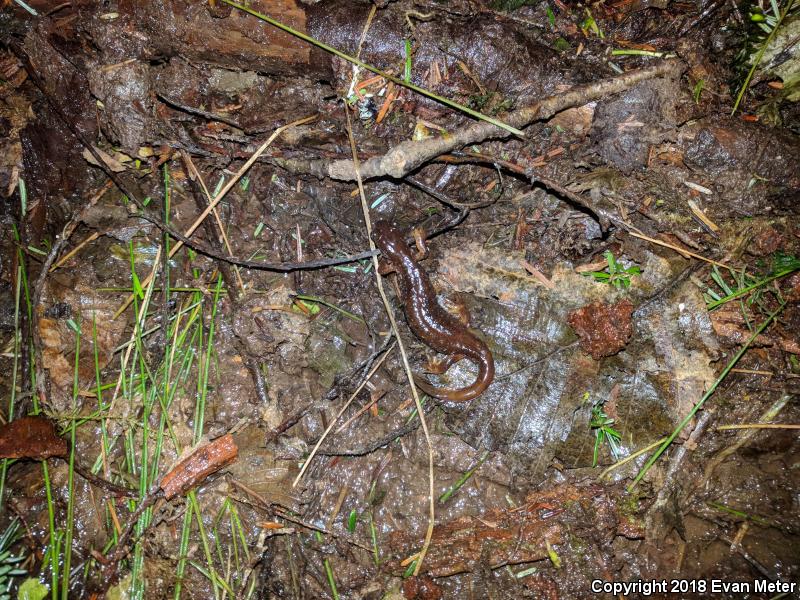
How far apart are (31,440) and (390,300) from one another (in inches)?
128

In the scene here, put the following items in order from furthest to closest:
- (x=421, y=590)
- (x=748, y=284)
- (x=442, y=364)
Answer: (x=442, y=364), (x=748, y=284), (x=421, y=590)

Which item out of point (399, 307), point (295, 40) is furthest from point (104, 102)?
point (399, 307)

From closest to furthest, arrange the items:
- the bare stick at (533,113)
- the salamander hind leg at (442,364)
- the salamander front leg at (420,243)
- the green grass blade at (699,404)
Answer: the green grass blade at (699,404) < the bare stick at (533,113) < the salamander hind leg at (442,364) < the salamander front leg at (420,243)

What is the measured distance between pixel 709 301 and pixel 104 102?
216 inches

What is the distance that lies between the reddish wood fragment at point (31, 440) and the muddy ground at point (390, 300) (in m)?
0.02

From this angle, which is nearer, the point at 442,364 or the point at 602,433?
the point at 602,433

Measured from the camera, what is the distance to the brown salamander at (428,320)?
3.82 m

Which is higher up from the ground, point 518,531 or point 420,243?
point 420,243

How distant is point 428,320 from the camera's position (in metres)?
4.06

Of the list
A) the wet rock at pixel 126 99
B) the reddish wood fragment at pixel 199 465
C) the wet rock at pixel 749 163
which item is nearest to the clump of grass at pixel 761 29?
the wet rock at pixel 749 163

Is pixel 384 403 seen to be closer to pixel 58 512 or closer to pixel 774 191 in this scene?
pixel 58 512

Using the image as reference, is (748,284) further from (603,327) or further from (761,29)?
(761,29)

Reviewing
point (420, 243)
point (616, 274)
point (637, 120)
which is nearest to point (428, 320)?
point (420, 243)

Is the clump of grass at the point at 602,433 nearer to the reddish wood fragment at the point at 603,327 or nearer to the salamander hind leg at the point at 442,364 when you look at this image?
the reddish wood fragment at the point at 603,327
